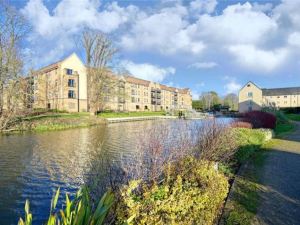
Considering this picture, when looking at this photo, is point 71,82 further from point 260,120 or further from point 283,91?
point 283,91

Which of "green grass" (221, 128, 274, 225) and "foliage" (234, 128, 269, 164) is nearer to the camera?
"green grass" (221, 128, 274, 225)

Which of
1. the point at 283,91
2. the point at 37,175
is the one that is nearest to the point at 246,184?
the point at 37,175

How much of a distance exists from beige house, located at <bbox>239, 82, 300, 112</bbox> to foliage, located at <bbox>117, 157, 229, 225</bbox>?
68.0 m

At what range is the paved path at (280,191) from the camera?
536cm

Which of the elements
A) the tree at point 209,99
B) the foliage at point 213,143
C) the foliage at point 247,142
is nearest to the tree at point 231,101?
the tree at point 209,99

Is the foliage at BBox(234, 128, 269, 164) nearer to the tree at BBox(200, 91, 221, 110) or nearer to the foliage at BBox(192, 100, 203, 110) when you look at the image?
the tree at BBox(200, 91, 221, 110)

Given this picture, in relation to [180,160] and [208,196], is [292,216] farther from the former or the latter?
[180,160]

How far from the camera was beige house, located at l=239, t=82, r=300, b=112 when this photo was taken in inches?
2800

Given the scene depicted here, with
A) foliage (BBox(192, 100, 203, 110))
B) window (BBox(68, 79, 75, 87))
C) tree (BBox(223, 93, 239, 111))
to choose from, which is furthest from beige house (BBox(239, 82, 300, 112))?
window (BBox(68, 79, 75, 87))

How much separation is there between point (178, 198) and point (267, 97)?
94880mm

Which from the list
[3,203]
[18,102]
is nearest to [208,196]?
[3,203]

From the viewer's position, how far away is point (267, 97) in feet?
294

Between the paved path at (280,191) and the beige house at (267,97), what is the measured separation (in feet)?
205

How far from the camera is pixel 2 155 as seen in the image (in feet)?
44.8
